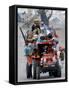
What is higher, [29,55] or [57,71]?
[29,55]

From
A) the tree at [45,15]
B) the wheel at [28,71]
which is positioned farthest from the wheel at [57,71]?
the tree at [45,15]

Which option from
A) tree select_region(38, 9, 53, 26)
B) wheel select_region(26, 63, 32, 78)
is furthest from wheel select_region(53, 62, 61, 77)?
tree select_region(38, 9, 53, 26)

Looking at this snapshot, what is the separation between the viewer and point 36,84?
2.64 meters

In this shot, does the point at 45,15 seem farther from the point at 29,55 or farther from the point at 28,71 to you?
the point at 28,71

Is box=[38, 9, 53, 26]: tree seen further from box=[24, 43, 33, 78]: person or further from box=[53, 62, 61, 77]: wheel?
box=[53, 62, 61, 77]: wheel

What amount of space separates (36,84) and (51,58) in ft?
0.76

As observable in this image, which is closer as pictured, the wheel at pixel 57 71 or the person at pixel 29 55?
the person at pixel 29 55

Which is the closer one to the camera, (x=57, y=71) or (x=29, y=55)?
(x=29, y=55)

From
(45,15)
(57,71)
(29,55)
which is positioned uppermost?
(45,15)

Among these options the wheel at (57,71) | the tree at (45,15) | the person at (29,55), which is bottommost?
the wheel at (57,71)

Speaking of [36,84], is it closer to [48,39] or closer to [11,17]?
[48,39]

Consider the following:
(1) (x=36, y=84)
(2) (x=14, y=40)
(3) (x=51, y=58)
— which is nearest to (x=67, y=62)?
(3) (x=51, y=58)

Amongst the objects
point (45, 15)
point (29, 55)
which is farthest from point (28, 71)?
point (45, 15)

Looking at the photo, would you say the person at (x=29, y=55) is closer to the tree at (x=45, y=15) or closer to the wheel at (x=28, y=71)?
the wheel at (x=28, y=71)
